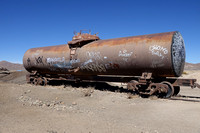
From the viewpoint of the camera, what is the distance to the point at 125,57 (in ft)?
28.4

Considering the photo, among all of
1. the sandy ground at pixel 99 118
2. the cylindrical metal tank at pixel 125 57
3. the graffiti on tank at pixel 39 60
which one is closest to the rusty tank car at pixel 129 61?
the cylindrical metal tank at pixel 125 57

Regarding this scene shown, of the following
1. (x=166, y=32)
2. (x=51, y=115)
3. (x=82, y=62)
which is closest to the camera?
(x=51, y=115)

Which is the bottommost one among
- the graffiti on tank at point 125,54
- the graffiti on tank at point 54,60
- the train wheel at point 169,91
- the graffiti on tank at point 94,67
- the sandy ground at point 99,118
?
the sandy ground at point 99,118

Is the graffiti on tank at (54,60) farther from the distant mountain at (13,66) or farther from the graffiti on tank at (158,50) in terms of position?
the distant mountain at (13,66)

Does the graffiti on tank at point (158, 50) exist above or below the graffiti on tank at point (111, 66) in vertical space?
above

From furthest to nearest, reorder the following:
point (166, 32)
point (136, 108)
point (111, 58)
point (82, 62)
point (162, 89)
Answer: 1. point (82, 62)
2. point (111, 58)
3. point (166, 32)
4. point (162, 89)
5. point (136, 108)

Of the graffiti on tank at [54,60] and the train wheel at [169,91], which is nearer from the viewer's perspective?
the train wheel at [169,91]

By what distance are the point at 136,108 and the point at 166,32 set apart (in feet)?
13.9

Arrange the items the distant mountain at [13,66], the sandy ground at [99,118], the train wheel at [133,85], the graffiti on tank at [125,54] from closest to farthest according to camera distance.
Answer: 1. the sandy ground at [99,118]
2. the train wheel at [133,85]
3. the graffiti on tank at [125,54]
4. the distant mountain at [13,66]

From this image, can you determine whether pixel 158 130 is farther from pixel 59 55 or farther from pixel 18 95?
pixel 59 55

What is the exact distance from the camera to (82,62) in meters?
10.1

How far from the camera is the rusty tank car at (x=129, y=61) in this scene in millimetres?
7805

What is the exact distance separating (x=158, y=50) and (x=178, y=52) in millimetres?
1033

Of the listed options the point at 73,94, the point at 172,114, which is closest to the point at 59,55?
the point at 73,94
